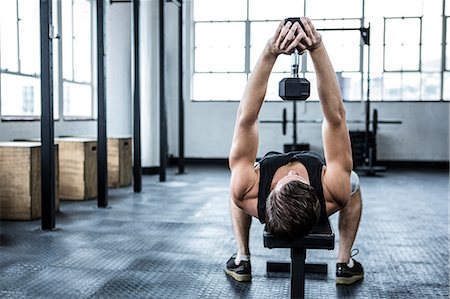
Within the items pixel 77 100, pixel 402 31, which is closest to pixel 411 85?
pixel 402 31

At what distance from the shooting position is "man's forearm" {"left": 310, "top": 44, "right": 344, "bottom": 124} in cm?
189

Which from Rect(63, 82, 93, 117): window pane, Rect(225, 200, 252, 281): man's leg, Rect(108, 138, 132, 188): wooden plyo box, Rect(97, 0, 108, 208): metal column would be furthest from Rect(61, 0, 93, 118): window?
Rect(225, 200, 252, 281): man's leg

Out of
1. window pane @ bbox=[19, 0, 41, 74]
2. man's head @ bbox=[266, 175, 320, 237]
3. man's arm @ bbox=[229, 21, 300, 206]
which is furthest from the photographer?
window pane @ bbox=[19, 0, 41, 74]

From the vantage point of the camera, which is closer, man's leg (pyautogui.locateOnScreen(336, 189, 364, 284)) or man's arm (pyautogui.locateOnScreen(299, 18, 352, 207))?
man's arm (pyautogui.locateOnScreen(299, 18, 352, 207))

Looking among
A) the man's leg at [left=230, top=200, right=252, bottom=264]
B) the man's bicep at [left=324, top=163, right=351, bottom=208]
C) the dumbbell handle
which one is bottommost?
the man's leg at [left=230, top=200, right=252, bottom=264]

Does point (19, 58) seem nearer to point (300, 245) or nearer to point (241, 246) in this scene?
point (241, 246)

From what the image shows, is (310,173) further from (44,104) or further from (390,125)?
(390,125)

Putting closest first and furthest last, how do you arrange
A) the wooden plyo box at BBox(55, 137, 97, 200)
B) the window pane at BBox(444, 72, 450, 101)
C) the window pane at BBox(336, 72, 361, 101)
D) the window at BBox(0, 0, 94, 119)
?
the wooden plyo box at BBox(55, 137, 97, 200) < the window at BBox(0, 0, 94, 119) < the window pane at BBox(444, 72, 450, 101) < the window pane at BBox(336, 72, 361, 101)

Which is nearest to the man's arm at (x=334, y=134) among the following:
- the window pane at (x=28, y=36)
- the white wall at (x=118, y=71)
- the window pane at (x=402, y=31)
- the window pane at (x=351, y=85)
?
the window pane at (x=28, y=36)

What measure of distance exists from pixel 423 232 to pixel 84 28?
4.90 meters

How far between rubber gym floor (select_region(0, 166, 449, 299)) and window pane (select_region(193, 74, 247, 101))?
3.69 meters

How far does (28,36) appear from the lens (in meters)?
5.65

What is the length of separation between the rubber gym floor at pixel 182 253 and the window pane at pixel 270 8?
4.23m

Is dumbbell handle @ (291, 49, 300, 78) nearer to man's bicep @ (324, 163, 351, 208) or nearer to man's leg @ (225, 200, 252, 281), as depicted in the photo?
man's bicep @ (324, 163, 351, 208)
